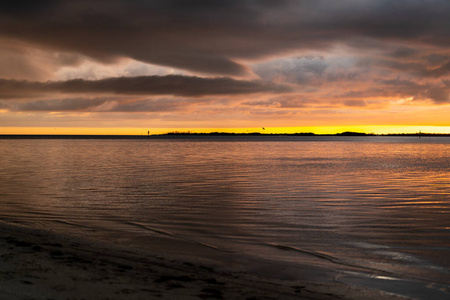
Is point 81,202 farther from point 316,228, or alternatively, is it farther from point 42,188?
point 316,228

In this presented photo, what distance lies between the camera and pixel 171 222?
15.3 meters

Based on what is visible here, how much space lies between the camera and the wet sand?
22.8 feet

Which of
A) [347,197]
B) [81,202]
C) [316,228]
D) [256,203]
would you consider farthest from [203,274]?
[347,197]

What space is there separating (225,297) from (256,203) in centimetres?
1264

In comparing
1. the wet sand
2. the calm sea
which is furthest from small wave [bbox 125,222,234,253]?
the wet sand

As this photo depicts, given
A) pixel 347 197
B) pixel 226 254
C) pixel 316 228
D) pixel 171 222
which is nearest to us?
pixel 226 254

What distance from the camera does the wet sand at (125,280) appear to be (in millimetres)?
6938

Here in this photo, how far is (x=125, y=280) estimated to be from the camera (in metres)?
7.67

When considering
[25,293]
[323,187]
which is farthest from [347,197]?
[25,293]

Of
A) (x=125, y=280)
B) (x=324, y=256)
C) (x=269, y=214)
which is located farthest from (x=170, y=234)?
(x=125, y=280)

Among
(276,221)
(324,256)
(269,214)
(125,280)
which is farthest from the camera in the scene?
(269,214)

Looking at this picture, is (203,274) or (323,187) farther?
(323,187)

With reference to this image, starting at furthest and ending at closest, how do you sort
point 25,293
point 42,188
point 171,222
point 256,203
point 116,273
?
point 42,188
point 256,203
point 171,222
point 116,273
point 25,293

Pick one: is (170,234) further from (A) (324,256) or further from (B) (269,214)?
(A) (324,256)
